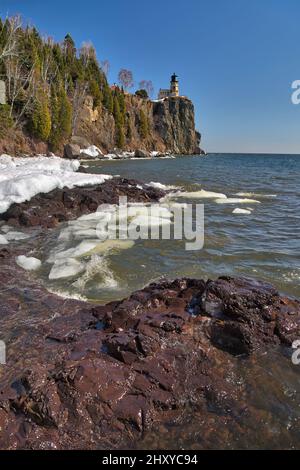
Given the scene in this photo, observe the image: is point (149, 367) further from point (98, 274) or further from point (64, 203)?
point (64, 203)

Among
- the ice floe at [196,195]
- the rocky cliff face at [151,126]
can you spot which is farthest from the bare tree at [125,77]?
the ice floe at [196,195]

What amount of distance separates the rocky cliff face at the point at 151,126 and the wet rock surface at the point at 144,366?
6971 centimetres

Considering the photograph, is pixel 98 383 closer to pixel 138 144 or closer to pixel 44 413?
pixel 44 413

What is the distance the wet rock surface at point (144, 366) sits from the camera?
10.2 feet

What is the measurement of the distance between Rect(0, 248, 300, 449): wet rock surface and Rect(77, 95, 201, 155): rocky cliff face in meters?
69.7

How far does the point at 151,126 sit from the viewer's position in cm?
11181

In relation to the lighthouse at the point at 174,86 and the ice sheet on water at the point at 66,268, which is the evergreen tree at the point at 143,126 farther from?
the ice sheet on water at the point at 66,268

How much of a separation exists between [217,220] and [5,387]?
1078 cm

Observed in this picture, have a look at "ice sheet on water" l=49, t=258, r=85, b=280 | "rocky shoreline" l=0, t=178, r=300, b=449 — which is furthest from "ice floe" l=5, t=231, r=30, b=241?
"rocky shoreline" l=0, t=178, r=300, b=449

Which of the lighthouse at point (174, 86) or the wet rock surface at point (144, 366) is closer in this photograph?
the wet rock surface at point (144, 366)

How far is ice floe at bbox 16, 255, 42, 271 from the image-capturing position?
7.32 metres

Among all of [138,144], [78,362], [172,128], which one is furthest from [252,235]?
[172,128]
